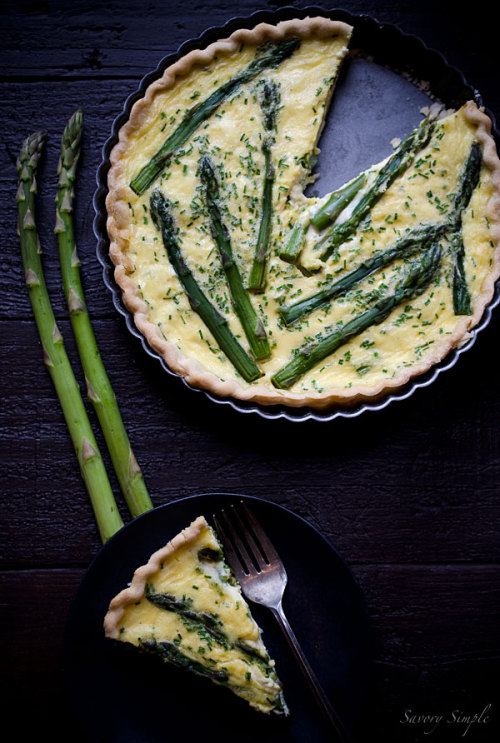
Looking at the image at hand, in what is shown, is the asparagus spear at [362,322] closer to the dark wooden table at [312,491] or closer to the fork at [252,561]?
the dark wooden table at [312,491]

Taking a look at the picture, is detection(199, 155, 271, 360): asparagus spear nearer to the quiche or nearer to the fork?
the fork

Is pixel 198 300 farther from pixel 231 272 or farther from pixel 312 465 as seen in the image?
pixel 312 465

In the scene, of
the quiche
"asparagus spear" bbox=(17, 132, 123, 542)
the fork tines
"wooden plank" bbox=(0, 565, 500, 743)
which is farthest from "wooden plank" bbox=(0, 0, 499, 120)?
"wooden plank" bbox=(0, 565, 500, 743)

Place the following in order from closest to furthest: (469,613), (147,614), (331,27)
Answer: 1. (147,614)
2. (469,613)
3. (331,27)

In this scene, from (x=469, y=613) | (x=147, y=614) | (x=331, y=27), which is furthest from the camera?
(x=331, y=27)

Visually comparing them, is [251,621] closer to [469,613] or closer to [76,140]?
[469,613]

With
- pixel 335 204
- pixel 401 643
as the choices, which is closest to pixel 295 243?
pixel 335 204

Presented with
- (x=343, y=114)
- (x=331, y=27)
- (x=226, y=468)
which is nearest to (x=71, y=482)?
(x=226, y=468)
